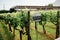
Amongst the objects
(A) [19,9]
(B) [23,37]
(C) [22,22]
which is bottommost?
(B) [23,37]

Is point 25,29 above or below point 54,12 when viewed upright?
below

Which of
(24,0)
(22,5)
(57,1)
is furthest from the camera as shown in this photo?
(57,1)

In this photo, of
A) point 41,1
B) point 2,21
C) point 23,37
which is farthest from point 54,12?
point 2,21

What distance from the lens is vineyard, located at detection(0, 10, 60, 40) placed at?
182 inches

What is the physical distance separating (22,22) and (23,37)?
375 mm

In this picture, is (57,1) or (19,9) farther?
(57,1)

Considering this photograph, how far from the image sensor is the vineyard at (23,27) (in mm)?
4621

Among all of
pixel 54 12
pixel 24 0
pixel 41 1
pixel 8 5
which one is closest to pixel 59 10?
pixel 54 12

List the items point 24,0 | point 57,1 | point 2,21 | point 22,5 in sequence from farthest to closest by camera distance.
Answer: point 57,1, point 24,0, point 22,5, point 2,21

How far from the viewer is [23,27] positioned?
4730 millimetres

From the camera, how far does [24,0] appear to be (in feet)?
17.8

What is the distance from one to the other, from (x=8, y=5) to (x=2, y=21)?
2.63ft

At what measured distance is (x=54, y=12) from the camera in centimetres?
509

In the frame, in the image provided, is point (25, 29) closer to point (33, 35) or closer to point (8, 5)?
point (33, 35)
